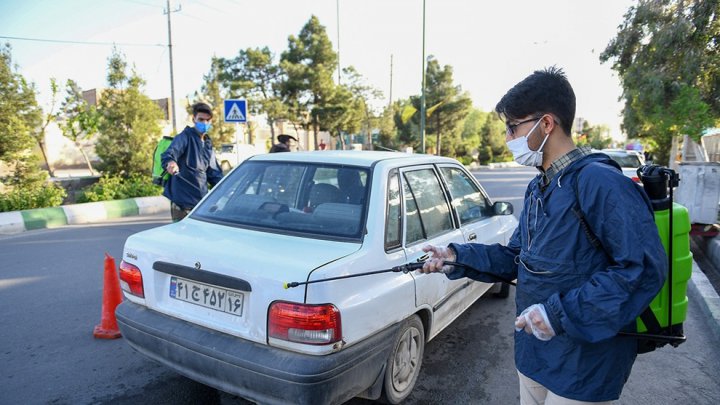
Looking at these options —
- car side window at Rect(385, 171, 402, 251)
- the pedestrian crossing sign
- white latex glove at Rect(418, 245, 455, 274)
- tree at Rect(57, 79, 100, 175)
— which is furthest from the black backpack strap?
tree at Rect(57, 79, 100, 175)

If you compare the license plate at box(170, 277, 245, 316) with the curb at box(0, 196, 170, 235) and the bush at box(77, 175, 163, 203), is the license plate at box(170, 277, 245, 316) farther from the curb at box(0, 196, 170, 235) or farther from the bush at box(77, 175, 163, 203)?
the bush at box(77, 175, 163, 203)

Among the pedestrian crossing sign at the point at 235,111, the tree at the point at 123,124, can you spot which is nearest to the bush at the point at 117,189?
the tree at the point at 123,124

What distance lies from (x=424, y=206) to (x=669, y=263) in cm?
172

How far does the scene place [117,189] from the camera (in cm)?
1126

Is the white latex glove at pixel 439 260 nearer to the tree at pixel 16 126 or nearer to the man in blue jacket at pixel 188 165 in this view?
the man in blue jacket at pixel 188 165

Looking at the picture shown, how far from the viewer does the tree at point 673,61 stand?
928 cm

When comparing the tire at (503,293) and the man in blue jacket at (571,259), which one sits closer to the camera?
the man in blue jacket at (571,259)

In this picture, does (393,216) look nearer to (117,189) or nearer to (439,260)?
(439,260)

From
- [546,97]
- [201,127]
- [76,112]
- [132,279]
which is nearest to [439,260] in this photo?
[546,97]

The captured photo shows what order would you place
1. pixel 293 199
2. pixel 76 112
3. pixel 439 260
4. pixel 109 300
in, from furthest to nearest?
1. pixel 76 112
2. pixel 109 300
3. pixel 293 199
4. pixel 439 260

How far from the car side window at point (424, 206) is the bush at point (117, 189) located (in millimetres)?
10039

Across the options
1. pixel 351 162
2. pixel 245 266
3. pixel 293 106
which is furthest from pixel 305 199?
pixel 293 106

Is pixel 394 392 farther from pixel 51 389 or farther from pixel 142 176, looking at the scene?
pixel 142 176

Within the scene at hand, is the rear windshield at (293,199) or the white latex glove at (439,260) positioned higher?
the rear windshield at (293,199)
